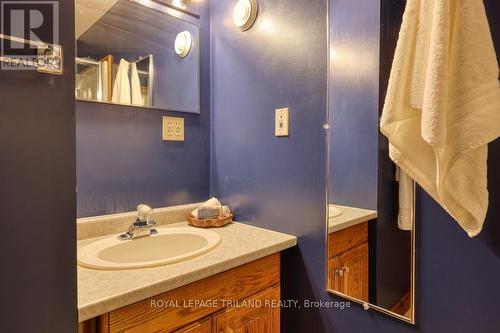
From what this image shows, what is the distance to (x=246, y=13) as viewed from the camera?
1.26 meters

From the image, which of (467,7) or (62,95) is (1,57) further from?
(467,7)

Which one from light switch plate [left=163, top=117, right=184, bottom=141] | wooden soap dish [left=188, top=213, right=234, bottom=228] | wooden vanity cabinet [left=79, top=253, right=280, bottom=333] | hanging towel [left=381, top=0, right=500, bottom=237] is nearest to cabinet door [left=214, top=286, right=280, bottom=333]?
wooden vanity cabinet [left=79, top=253, right=280, bottom=333]

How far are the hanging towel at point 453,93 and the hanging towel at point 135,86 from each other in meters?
1.02

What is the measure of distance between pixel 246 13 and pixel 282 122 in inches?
21.5

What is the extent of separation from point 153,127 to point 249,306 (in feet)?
2.86

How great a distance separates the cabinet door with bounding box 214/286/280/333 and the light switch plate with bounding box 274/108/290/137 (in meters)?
0.62

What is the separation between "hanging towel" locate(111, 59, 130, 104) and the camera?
3.86 ft

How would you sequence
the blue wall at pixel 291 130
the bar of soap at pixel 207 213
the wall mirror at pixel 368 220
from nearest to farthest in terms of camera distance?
the wall mirror at pixel 368 220 < the blue wall at pixel 291 130 < the bar of soap at pixel 207 213

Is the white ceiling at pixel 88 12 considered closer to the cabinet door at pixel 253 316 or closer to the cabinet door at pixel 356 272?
the cabinet door at pixel 253 316

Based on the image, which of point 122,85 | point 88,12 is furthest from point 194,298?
point 88,12

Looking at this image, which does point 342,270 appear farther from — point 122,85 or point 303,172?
point 122,85

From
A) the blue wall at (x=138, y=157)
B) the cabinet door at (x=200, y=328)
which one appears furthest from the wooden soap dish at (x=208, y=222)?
the cabinet door at (x=200, y=328)

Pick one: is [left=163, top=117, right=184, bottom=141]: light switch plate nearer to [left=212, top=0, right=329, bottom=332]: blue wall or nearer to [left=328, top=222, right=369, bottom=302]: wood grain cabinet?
[left=212, top=0, right=329, bottom=332]: blue wall

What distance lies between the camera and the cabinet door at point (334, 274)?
1.02m
